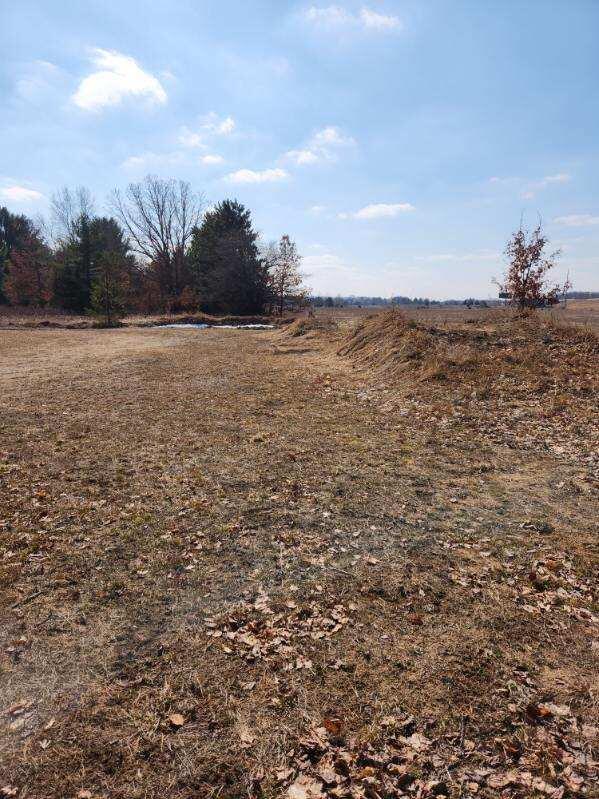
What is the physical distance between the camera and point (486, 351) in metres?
12.0

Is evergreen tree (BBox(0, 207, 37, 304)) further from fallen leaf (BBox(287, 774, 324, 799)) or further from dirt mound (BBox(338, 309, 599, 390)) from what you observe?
fallen leaf (BBox(287, 774, 324, 799))

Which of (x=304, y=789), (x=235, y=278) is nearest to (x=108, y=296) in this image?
(x=235, y=278)

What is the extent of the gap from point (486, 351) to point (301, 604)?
9.97 m

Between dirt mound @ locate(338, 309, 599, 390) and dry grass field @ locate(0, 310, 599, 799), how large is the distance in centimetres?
144

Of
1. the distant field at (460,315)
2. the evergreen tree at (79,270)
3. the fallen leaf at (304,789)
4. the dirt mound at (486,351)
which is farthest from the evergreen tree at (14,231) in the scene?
the fallen leaf at (304,789)

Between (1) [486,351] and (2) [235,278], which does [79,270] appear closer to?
(2) [235,278]

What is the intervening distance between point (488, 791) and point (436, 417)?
6.92 meters

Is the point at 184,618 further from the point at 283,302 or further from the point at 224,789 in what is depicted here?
the point at 283,302

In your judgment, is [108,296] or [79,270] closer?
[108,296]

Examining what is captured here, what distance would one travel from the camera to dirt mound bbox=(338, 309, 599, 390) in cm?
1030

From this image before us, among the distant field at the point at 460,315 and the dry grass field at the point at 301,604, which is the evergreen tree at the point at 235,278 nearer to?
the distant field at the point at 460,315

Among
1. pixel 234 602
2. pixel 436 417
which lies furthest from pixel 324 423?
pixel 234 602

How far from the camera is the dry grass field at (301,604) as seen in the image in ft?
8.17

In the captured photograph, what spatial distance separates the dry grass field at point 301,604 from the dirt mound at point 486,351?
1.44 meters
